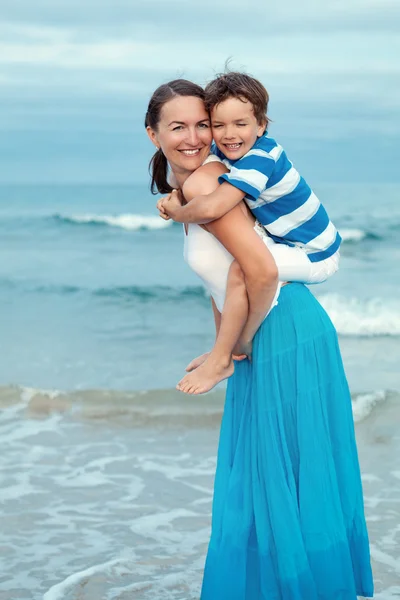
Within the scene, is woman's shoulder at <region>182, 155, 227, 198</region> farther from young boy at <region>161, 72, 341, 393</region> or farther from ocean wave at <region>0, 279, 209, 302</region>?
ocean wave at <region>0, 279, 209, 302</region>

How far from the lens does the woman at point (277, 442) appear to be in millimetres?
3031

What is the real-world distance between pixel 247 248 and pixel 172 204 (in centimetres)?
34

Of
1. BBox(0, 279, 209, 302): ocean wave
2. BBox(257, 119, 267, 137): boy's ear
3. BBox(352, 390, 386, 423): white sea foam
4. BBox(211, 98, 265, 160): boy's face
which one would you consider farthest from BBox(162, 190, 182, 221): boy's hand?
BBox(0, 279, 209, 302): ocean wave

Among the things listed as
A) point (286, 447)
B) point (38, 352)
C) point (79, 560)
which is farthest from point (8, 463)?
point (38, 352)

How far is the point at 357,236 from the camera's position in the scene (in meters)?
20.1

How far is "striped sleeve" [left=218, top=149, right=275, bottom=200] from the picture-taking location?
2842 mm

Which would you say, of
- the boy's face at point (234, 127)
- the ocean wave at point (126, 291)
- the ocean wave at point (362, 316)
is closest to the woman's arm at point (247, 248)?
the boy's face at point (234, 127)

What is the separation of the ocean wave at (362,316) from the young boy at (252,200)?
8.53 m

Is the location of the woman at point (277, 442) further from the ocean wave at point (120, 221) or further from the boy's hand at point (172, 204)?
the ocean wave at point (120, 221)

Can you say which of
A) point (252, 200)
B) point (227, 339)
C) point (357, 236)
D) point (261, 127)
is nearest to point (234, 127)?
point (261, 127)

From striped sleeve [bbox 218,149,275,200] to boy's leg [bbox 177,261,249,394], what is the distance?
0.83ft

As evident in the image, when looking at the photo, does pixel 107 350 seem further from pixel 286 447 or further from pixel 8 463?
pixel 286 447

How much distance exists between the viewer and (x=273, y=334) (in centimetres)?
308

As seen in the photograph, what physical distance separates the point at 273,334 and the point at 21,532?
8.07 ft
